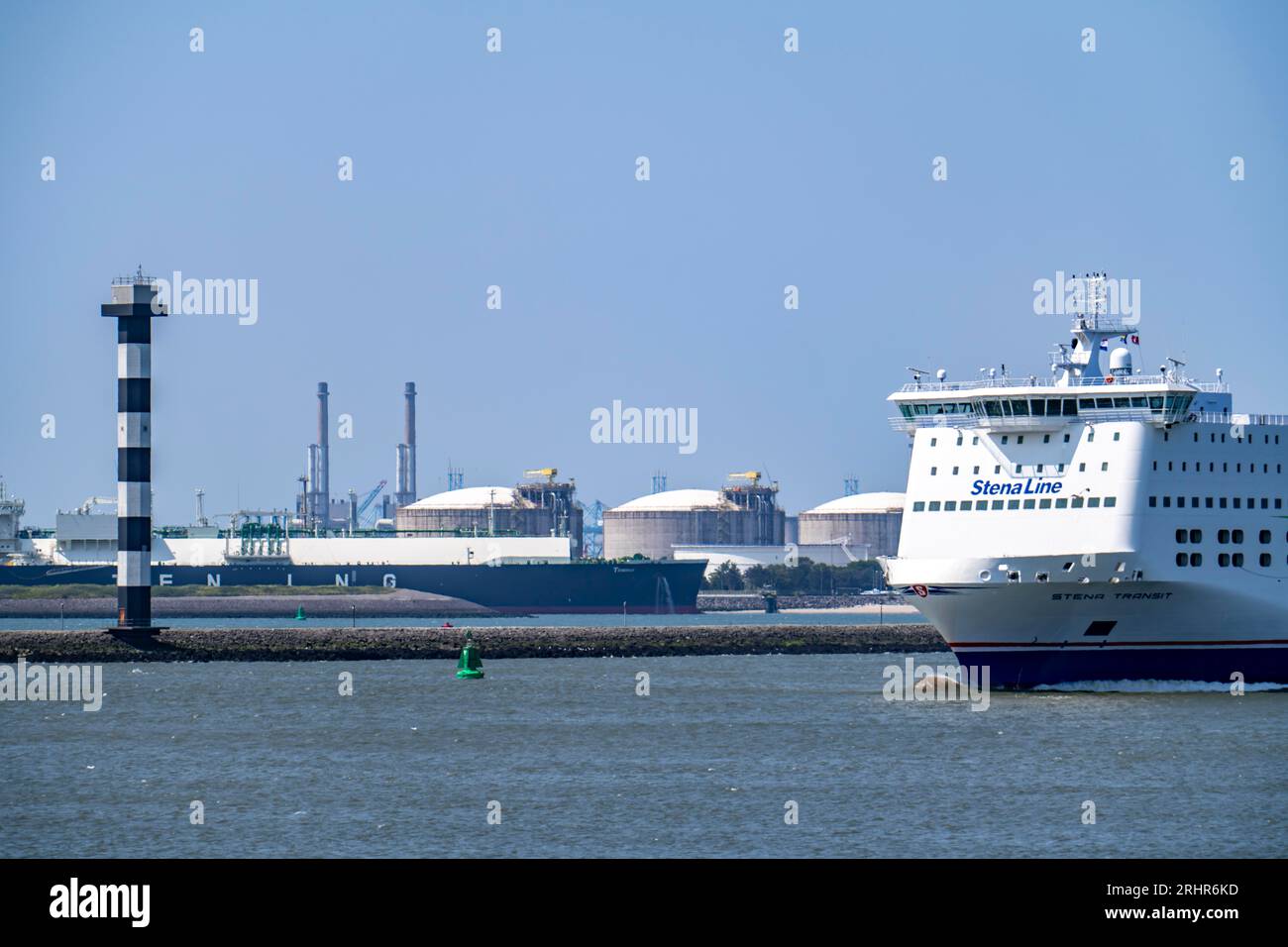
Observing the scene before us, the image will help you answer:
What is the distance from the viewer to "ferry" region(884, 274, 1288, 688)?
51.8 meters

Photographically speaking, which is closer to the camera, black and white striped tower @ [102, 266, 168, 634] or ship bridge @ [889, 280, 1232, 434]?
ship bridge @ [889, 280, 1232, 434]

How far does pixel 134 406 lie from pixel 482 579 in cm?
7584

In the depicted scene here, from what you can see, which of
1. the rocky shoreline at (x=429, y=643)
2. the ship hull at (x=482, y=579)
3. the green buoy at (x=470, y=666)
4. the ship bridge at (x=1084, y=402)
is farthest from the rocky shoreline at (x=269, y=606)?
the ship bridge at (x=1084, y=402)

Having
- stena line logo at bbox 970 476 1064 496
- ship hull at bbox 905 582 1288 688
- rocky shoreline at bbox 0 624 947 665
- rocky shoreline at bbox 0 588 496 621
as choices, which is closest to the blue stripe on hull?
ship hull at bbox 905 582 1288 688

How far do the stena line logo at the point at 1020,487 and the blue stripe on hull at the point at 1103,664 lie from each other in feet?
14.3

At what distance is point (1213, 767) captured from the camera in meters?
39.8

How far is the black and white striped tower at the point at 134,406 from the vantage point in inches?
3098

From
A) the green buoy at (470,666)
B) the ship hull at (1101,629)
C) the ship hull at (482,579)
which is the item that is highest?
the ship hull at (482,579)

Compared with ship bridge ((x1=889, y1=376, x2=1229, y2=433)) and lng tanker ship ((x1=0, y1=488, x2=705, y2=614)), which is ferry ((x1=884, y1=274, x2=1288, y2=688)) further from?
lng tanker ship ((x1=0, y1=488, x2=705, y2=614))
